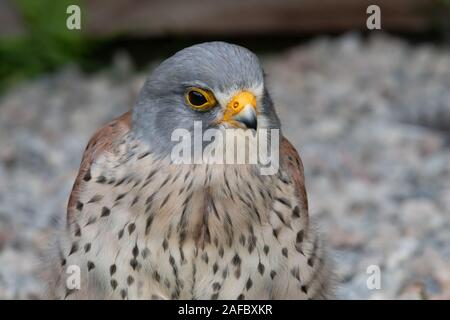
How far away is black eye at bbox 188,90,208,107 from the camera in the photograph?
3.42 meters

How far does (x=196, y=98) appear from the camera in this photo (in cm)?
343

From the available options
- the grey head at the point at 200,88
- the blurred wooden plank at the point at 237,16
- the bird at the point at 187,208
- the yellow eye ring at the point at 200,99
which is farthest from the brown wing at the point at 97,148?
the blurred wooden plank at the point at 237,16

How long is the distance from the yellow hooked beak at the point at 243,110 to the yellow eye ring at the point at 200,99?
0.07 m

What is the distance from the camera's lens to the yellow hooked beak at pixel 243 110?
330 centimetres

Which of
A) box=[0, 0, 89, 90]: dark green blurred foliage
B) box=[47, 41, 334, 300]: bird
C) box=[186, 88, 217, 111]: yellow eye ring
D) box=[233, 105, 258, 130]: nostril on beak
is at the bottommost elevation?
box=[47, 41, 334, 300]: bird

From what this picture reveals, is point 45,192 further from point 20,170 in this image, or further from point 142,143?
point 142,143

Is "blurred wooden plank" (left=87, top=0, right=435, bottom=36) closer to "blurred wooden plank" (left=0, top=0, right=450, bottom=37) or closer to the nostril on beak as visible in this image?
"blurred wooden plank" (left=0, top=0, right=450, bottom=37)

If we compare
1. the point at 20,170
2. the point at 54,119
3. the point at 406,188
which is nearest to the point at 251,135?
the point at 406,188

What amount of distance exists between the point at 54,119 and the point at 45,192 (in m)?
1.25

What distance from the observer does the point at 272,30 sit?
26.2 ft

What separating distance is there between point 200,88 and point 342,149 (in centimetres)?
329

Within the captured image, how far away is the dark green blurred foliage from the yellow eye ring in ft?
14.3

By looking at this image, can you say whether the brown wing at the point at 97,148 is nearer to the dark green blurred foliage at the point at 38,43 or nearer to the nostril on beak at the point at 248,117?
the nostril on beak at the point at 248,117

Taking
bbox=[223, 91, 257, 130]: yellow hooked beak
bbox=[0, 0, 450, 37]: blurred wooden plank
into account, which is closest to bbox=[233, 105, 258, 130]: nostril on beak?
bbox=[223, 91, 257, 130]: yellow hooked beak
